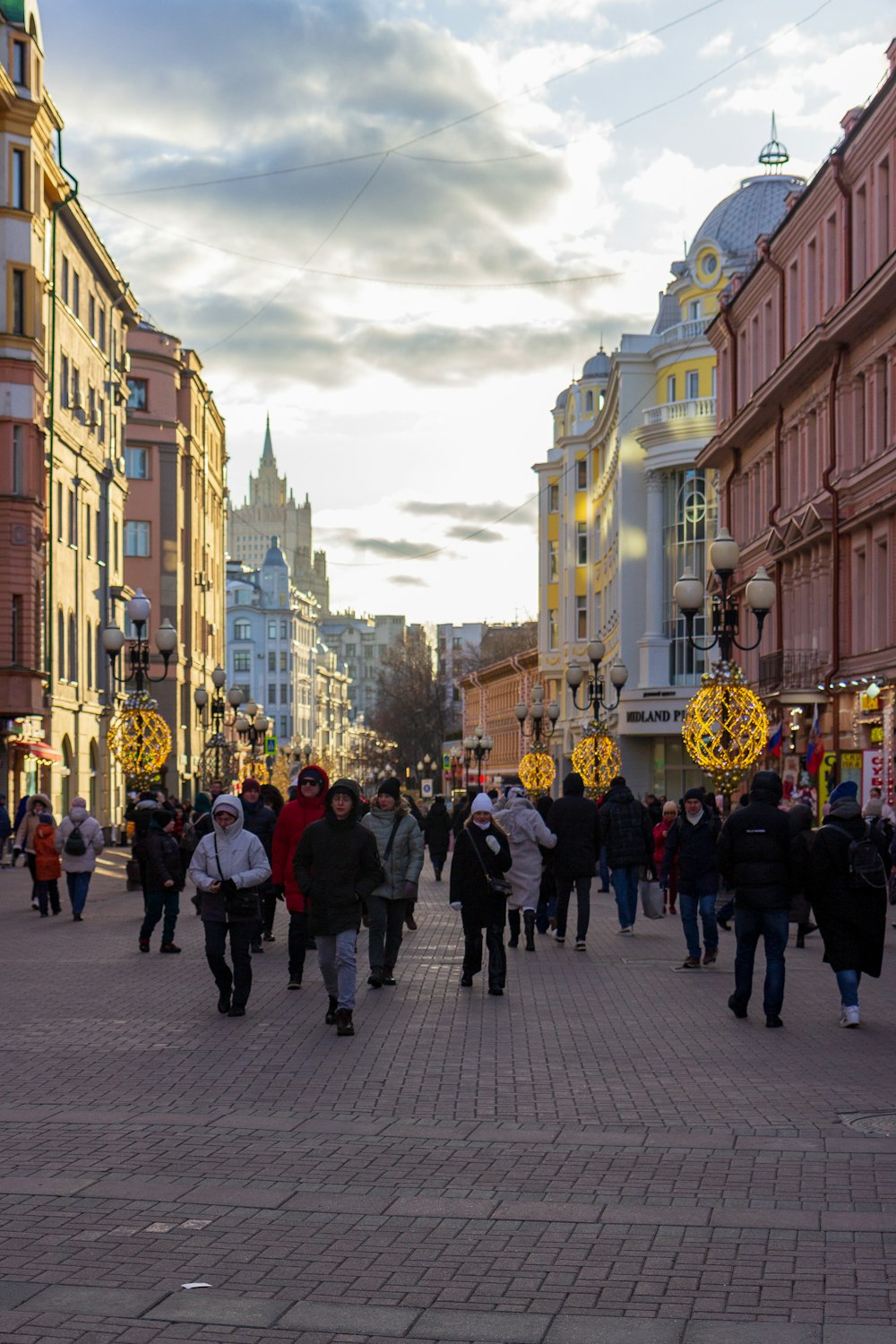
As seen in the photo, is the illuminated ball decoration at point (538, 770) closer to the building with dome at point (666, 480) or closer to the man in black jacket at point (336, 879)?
the building with dome at point (666, 480)

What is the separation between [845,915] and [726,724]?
9.74 m

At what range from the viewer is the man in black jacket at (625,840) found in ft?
70.3

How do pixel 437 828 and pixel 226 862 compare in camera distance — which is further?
pixel 437 828

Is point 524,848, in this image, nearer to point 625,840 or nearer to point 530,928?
point 530,928

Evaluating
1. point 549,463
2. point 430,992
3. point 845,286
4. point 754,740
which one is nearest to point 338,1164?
point 430,992

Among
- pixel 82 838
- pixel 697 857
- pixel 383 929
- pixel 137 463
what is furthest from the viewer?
pixel 137 463

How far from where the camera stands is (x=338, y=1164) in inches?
337

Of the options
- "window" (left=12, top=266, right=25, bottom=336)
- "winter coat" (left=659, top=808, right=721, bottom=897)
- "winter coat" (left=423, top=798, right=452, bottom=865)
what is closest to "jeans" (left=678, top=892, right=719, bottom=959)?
"winter coat" (left=659, top=808, right=721, bottom=897)

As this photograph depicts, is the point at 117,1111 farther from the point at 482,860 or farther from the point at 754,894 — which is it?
the point at 482,860

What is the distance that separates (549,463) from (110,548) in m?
35.5

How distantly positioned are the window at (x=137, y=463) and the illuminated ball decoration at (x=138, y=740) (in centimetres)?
5118

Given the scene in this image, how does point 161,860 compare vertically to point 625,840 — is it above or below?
below

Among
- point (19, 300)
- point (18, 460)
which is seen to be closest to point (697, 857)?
point (18, 460)

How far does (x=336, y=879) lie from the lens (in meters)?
13.5
